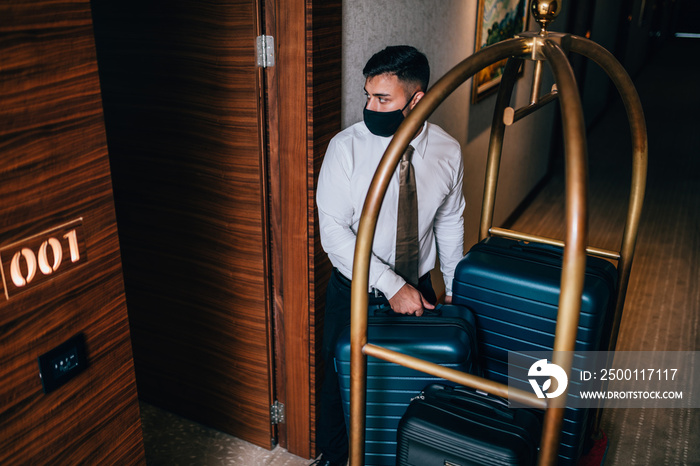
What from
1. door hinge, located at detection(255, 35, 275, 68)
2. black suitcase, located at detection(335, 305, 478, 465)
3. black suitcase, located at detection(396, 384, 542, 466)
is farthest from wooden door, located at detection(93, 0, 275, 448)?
black suitcase, located at detection(396, 384, 542, 466)

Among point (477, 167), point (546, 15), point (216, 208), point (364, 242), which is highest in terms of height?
point (546, 15)

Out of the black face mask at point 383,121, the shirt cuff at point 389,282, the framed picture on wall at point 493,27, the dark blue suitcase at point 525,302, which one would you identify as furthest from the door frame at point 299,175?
the framed picture on wall at point 493,27

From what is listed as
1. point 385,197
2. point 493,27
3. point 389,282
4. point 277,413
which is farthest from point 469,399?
point 493,27

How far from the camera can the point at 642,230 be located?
469 cm

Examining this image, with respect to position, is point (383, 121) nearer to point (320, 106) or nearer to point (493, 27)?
point (320, 106)

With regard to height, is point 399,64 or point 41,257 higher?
point 399,64

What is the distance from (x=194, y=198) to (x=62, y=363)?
1.01 meters

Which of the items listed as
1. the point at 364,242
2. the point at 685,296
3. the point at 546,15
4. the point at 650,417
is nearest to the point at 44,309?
the point at 364,242

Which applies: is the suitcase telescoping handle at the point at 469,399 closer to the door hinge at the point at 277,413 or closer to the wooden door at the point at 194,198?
the wooden door at the point at 194,198

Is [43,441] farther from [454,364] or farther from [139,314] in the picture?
[139,314]

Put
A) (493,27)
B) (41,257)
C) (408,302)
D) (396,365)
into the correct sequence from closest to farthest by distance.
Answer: (41,257) → (396,365) → (408,302) → (493,27)

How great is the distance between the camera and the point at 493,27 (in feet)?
11.4

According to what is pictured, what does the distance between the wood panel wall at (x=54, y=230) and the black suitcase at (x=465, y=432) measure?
746 millimetres

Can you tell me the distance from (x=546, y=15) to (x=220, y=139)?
1.16 metres
